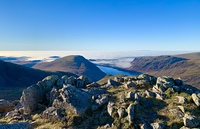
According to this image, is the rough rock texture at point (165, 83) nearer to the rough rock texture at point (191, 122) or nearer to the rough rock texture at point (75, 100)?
the rough rock texture at point (191, 122)

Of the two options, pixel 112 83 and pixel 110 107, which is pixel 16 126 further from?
pixel 112 83

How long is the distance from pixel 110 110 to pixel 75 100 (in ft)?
20.6

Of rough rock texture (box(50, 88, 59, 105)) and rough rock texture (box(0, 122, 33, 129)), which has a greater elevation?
rough rock texture (box(50, 88, 59, 105))

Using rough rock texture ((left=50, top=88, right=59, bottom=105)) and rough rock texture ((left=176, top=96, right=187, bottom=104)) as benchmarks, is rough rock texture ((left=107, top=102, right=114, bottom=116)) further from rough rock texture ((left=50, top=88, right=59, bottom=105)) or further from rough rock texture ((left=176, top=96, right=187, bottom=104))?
rough rock texture ((left=50, top=88, right=59, bottom=105))

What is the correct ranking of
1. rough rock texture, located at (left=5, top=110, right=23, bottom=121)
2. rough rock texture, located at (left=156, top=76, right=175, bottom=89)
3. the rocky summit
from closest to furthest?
the rocky summit < rough rock texture, located at (left=5, top=110, right=23, bottom=121) < rough rock texture, located at (left=156, top=76, right=175, bottom=89)

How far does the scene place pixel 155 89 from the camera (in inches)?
1414

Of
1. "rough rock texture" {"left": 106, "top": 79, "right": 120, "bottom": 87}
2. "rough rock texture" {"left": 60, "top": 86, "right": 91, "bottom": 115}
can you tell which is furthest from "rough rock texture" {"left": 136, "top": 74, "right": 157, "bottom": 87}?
"rough rock texture" {"left": 60, "top": 86, "right": 91, "bottom": 115}

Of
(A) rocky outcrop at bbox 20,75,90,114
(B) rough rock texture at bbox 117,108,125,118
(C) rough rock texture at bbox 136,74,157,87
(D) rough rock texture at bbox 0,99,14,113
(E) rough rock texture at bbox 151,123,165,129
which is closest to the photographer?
(E) rough rock texture at bbox 151,123,165,129

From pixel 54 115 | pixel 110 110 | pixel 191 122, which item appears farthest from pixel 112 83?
pixel 191 122

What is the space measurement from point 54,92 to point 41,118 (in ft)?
21.5

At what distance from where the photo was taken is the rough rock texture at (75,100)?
99.0 ft

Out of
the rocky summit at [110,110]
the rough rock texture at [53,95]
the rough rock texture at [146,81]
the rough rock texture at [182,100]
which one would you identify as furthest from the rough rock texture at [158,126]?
the rough rock texture at [53,95]

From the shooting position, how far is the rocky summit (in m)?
26.1

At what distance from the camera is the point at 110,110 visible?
2898 centimetres
